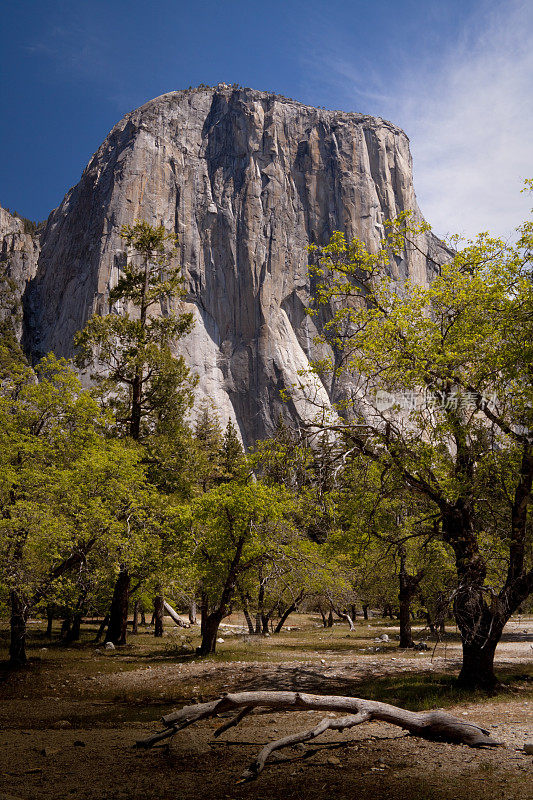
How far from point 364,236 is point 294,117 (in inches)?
1375

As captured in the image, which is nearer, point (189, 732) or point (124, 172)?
point (189, 732)

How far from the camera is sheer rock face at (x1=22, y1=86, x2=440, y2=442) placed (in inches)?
3836

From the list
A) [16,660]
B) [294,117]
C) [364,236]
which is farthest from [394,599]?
[294,117]

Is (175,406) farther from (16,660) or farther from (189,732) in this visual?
(189,732)

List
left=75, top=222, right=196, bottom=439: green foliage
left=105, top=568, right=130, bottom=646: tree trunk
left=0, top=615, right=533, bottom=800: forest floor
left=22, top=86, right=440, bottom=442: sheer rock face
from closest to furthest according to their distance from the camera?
left=0, top=615, right=533, bottom=800: forest floor → left=105, top=568, right=130, bottom=646: tree trunk → left=75, top=222, right=196, bottom=439: green foliage → left=22, top=86, right=440, bottom=442: sheer rock face

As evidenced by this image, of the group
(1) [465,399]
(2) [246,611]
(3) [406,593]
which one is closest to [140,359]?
(2) [246,611]

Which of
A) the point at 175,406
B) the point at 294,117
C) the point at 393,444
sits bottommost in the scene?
the point at 393,444

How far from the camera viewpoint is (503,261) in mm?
12133

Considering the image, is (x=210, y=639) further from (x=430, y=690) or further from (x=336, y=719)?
(x=336, y=719)

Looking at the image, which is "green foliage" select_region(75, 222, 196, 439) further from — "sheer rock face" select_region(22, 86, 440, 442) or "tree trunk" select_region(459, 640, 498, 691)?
"sheer rock face" select_region(22, 86, 440, 442)

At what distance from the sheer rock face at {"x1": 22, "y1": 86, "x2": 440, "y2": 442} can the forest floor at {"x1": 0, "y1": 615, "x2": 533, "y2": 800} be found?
75963mm

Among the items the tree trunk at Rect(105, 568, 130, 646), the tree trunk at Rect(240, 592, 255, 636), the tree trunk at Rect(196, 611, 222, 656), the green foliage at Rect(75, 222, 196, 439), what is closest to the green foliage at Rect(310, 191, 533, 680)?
the tree trunk at Rect(196, 611, 222, 656)

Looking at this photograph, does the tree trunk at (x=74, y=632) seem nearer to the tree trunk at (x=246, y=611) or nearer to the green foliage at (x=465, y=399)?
the tree trunk at (x=246, y=611)

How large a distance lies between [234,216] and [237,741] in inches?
4302
